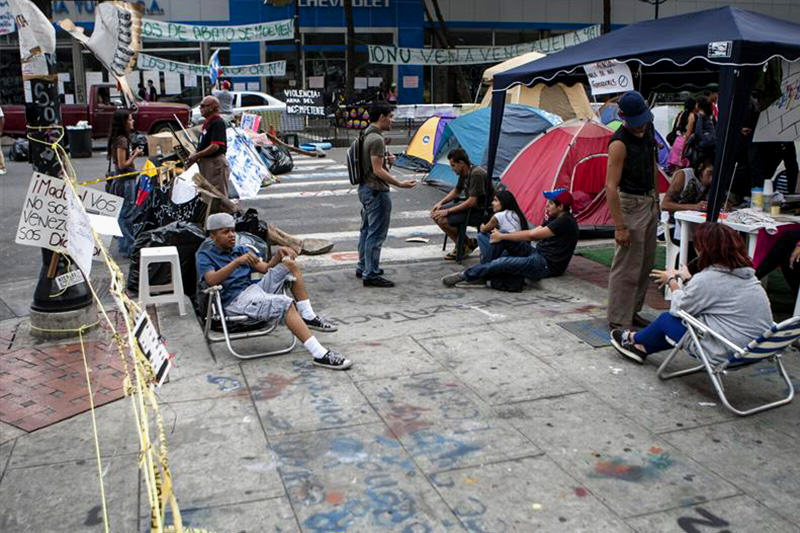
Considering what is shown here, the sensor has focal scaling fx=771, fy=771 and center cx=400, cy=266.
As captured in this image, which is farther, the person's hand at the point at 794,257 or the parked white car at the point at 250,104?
the parked white car at the point at 250,104

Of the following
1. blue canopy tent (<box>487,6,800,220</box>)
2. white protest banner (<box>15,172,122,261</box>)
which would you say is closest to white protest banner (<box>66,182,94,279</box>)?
white protest banner (<box>15,172,122,261</box>)

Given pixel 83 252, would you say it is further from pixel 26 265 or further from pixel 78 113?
pixel 78 113

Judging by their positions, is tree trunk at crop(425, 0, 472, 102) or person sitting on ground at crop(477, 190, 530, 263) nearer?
person sitting on ground at crop(477, 190, 530, 263)

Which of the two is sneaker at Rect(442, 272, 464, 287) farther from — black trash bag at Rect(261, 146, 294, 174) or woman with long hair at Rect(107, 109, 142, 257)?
black trash bag at Rect(261, 146, 294, 174)

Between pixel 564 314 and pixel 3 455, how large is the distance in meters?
4.62

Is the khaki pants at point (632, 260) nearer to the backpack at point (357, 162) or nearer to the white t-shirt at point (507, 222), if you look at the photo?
the white t-shirt at point (507, 222)

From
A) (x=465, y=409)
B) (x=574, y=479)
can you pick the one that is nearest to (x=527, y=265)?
(x=465, y=409)

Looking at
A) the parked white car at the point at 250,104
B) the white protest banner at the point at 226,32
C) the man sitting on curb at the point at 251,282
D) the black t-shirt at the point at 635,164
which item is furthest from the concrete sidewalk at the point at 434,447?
the white protest banner at the point at 226,32

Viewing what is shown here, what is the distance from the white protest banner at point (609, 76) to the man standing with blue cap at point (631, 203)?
141cm

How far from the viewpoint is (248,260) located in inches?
227

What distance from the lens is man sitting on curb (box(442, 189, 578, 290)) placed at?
775cm

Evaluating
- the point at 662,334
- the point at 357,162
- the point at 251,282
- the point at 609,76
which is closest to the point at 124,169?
the point at 357,162

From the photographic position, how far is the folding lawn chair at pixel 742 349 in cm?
463

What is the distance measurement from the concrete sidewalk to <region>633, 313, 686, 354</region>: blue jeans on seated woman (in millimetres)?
209
